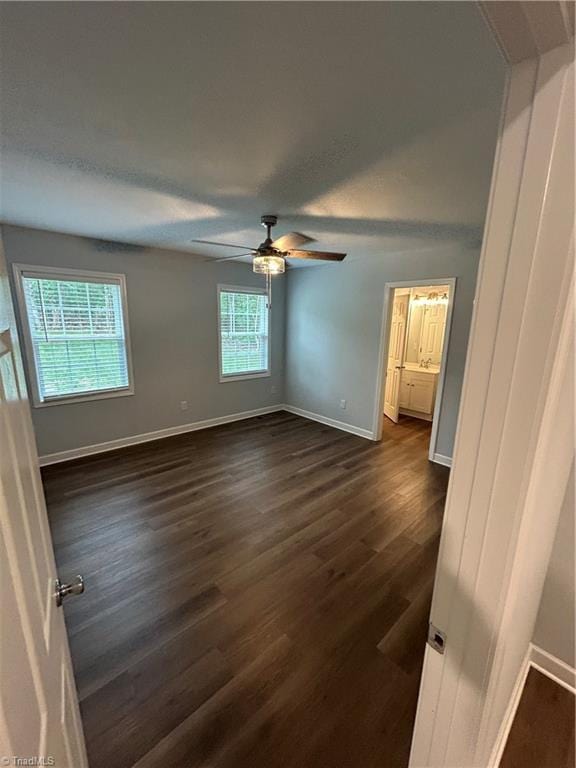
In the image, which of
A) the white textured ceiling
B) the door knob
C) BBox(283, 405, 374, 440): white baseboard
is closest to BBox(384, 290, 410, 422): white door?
BBox(283, 405, 374, 440): white baseboard

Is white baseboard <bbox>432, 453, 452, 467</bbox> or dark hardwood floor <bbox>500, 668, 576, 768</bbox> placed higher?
white baseboard <bbox>432, 453, 452, 467</bbox>

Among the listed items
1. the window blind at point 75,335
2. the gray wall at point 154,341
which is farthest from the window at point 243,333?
the window blind at point 75,335

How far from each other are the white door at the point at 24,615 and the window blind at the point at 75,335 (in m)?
3.09

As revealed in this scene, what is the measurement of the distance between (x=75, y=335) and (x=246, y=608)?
3180mm

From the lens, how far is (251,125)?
1367 millimetres

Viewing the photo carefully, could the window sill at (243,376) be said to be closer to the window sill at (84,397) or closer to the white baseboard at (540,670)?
the window sill at (84,397)

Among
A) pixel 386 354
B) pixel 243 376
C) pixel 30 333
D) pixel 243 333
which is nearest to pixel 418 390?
pixel 386 354

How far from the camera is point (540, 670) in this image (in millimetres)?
1527

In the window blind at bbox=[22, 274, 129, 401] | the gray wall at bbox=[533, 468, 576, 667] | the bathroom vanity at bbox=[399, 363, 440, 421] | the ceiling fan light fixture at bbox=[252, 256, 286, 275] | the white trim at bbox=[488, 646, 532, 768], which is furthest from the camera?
the bathroom vanity at bbox=[399, 363, 440, 421]

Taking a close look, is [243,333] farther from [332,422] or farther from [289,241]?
[289,241]

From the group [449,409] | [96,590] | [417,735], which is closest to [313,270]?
[449,409]

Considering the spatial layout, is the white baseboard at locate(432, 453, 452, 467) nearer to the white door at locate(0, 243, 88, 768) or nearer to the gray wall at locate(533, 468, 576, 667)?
the gray wall at locate(533, 468, 576, 667)

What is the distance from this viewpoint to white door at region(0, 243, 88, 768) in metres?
0.39

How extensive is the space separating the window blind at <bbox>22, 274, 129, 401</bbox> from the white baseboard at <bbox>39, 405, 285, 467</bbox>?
656 millimetres
